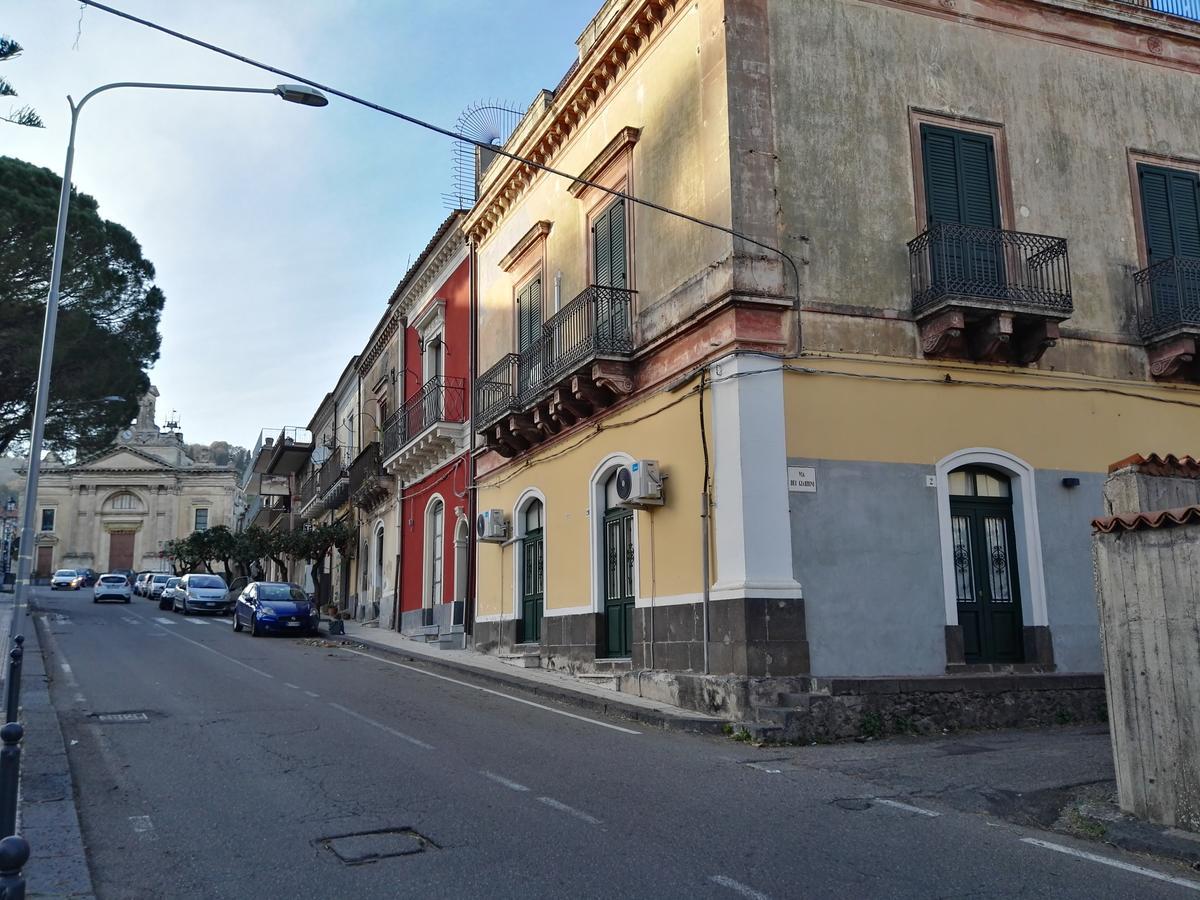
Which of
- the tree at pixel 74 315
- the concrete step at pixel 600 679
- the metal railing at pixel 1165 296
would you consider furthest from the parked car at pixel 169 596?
the metal railing at pixel 1165 296

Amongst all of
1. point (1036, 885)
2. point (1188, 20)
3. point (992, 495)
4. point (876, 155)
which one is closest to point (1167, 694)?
point (1036, 885)

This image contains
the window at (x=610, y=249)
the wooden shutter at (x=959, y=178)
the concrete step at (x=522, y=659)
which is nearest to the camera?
the wooden shutter at (x=959, y=178)

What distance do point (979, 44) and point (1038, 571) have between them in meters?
7.51

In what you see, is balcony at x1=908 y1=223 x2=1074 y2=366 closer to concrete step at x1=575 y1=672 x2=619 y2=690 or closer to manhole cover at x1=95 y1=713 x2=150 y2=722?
concrete step at x1=575 y1=672 x2=619 y2=690

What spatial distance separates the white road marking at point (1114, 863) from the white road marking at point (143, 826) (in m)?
5.83

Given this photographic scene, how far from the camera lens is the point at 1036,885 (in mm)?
5910

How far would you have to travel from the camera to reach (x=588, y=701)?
544 inches

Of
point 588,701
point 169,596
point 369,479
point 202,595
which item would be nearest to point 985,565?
point 588,701

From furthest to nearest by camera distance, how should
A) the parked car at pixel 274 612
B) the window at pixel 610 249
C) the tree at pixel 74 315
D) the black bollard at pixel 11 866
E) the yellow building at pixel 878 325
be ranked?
the tree at pixel 74 315
the parked car at pixel 274 612
the window at pixel 610 249
the yellow building at pixel 878 325
the black bollard at pixel 11 866

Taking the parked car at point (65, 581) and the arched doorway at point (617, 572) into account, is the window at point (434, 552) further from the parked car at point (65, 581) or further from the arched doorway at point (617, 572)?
the parked car at point (65, 581)

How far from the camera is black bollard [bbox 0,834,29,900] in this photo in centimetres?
384

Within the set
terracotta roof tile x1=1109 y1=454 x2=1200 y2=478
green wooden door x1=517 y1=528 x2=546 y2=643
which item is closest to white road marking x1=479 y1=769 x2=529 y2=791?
terracotta roof tile x1=1109 y1=454 x2=1200 y2=478

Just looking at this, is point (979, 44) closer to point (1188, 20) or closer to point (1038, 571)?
point (1188, 20)

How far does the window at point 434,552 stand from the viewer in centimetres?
2552
